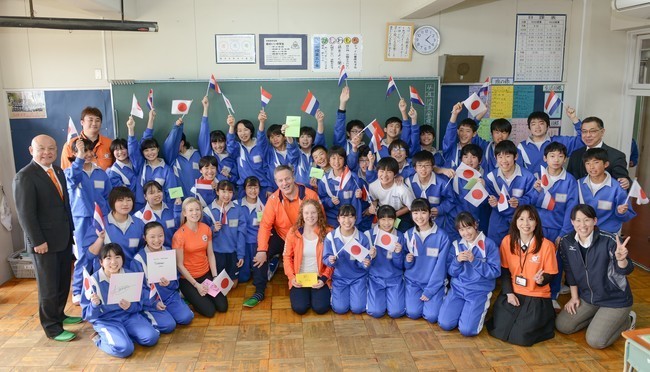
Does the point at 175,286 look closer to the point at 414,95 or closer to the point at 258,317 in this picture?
the point at 258,317

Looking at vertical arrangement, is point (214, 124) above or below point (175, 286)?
above

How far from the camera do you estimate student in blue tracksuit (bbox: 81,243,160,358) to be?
3414 millimetres

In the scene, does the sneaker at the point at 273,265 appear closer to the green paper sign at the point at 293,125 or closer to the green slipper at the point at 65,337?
the green paper sign at the point at 293,125

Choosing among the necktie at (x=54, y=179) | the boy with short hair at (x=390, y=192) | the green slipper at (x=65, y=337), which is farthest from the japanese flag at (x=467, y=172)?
the green slipper at (x=65, y=337)

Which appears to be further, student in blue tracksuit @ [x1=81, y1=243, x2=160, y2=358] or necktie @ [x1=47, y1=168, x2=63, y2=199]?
necktie @ [x1=47, y1=168, x2=63, y2=199]

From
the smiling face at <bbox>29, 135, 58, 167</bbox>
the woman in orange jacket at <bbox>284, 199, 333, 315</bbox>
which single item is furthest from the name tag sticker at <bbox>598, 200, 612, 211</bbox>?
the smiling face at <bbox>29, 135, 58, 167</bbox>

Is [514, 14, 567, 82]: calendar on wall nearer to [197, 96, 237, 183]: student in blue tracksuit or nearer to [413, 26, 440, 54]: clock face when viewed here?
[413, 26, 440, 54]: clock face

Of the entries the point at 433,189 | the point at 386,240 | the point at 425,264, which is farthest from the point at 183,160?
the point at 425,264

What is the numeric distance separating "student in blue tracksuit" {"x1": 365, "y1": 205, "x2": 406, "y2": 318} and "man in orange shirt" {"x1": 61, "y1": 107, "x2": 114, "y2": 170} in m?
2.70

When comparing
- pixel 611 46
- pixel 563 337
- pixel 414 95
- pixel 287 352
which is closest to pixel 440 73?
pixel 414 95

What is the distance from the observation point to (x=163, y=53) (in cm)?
516

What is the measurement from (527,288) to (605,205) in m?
1.03

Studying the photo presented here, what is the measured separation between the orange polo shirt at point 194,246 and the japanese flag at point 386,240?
1515 millimetres

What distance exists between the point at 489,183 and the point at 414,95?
1.20 meters
